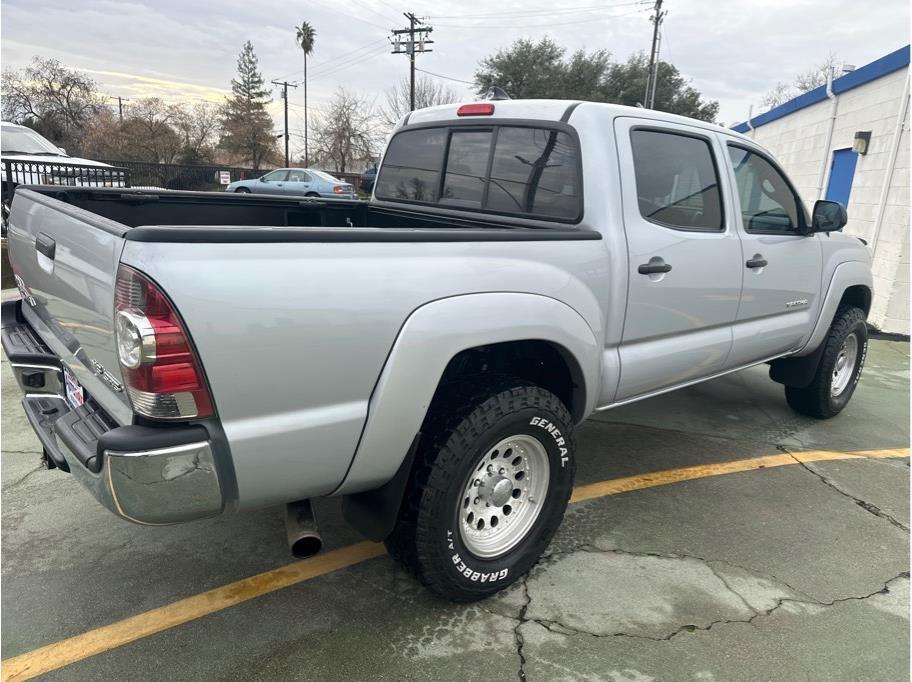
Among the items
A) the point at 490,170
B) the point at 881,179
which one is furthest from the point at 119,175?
the point at 881,179

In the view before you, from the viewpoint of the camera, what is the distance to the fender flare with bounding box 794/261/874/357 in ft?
14.0

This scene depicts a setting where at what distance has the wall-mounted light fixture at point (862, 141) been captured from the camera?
8.54 metres

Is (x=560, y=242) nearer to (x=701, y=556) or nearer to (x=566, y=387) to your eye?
(x=566, y=387)

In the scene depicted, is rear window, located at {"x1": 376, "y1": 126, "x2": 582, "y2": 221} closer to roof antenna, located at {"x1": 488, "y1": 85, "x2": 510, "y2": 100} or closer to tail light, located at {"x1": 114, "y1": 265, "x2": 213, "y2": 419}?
roof antenna, located at {"x1": 488, "y1": 85, "x2": 510, "y2": 100}

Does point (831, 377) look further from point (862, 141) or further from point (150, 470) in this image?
point (862, 141)

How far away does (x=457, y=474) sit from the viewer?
223 cm

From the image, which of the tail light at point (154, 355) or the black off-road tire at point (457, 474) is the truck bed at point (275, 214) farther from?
the black off-road tire at point (457, 474)

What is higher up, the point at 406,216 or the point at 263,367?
the point at 406,216

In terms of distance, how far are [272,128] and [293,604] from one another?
5835cm

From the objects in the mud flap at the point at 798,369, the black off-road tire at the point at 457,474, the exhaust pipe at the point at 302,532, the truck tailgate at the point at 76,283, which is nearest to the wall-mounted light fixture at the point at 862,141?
the mud flap at the point at 798,369

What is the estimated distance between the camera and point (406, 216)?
139 inches

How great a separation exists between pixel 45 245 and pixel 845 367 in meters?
5.25

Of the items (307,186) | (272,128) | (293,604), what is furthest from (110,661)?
(272,128)

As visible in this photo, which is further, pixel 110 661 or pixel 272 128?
pixel 272 128
